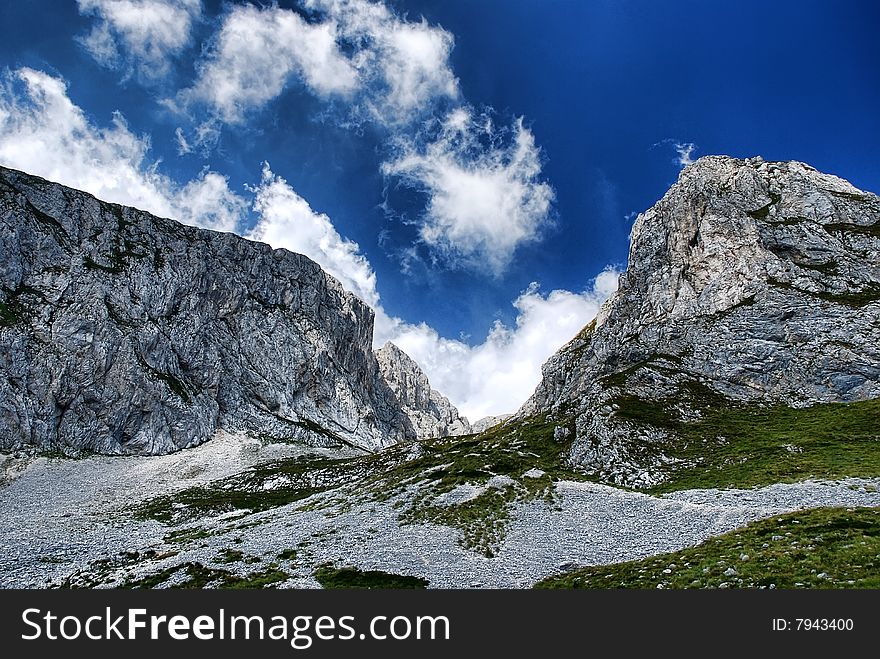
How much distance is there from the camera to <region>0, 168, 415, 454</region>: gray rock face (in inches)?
4571

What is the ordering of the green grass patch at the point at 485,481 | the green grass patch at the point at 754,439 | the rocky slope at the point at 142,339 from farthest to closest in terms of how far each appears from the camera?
the rocky slope at the point at 142,339 → the green grass patch at the point at 754,439 → the green grass patch at the point at 485,481

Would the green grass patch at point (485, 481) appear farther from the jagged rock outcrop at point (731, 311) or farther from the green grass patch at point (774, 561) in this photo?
the green grass patch at point (774, 561)

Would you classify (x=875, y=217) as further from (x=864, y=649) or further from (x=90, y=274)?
(x=90, y=274)

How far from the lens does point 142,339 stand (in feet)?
456

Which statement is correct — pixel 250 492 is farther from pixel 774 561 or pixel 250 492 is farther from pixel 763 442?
pixel 774 561

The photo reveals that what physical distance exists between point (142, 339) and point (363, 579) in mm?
141381

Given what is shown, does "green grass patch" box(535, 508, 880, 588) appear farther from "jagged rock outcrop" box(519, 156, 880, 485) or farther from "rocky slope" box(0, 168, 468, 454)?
"rocky slope" box(0, 168, 468, 454)

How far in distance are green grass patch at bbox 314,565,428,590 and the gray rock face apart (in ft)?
362

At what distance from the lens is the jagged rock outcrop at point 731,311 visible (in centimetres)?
6856

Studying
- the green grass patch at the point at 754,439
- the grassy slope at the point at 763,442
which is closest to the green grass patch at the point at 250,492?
the green grass patch at the point at 754,439

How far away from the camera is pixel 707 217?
11944 centimetres

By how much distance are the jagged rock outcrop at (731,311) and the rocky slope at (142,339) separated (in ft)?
298

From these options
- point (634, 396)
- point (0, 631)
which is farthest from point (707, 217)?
point (0, 631)

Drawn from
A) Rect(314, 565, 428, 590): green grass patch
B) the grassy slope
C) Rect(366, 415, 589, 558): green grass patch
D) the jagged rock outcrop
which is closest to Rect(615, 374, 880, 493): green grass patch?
the grassy slope
